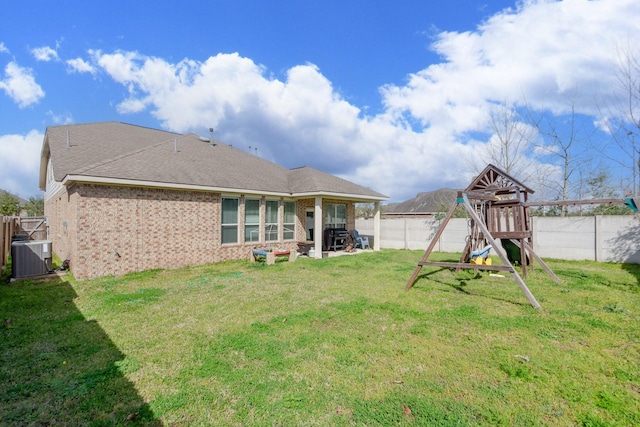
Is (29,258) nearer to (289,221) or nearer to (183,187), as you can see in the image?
(183,187)

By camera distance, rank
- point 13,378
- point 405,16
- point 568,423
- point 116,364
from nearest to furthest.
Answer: point 568,423 < point 13,378 < point 116,364 < point 405,16

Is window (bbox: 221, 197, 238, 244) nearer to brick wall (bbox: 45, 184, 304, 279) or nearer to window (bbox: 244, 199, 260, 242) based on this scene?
brick wall (bbox: 45, 184, 304, 279)

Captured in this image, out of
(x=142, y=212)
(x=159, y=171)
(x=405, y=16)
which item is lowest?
(x=142, y=212)

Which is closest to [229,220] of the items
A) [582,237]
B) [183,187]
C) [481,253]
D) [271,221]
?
[271,221]

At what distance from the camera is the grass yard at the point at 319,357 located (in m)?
2.70

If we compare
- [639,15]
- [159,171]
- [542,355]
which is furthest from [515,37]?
[159,171]

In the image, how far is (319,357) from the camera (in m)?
3.73

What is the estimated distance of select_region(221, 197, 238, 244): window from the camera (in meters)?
11.1

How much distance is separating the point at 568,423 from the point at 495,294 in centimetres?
456

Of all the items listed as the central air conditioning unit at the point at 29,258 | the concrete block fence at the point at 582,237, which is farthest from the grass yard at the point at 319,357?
the concrete block fence at the point at 582,237

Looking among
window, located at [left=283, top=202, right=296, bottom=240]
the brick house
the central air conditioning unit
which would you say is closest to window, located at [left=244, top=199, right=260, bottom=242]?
the brick house

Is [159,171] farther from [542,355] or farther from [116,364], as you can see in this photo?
[542,355]

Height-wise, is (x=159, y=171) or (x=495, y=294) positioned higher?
(x=159, y=171)

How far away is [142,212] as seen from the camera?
359 inches
